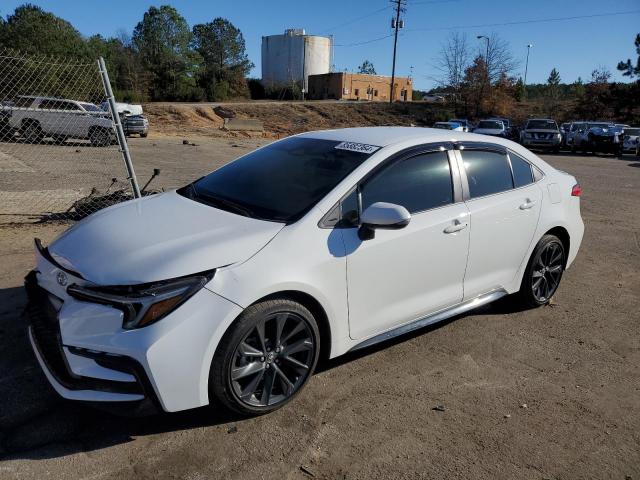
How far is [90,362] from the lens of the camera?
9.02 ft

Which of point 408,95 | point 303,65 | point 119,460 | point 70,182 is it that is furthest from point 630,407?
point 408,95

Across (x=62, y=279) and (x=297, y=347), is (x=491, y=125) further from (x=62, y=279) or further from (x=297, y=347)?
(x=62, y=279)

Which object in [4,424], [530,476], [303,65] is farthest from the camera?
[303,65]

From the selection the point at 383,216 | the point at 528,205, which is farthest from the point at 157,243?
the point at 528,205

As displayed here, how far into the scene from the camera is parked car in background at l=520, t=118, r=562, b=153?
27.0 meters

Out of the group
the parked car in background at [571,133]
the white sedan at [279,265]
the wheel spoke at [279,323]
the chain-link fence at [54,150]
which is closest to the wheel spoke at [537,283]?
the white sedan at [279,265]

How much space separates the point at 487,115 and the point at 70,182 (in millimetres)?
50628

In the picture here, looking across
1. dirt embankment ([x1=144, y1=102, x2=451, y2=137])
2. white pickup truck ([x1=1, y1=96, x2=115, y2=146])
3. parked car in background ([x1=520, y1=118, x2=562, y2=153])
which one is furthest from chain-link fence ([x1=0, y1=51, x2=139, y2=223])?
parked car in background ([x1=520, y1=118, x2=562, y2=153])

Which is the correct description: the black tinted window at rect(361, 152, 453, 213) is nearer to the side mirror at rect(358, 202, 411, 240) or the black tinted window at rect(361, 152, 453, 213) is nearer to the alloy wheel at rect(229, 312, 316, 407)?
the side mirror at rect(358, 202, 411, 240)

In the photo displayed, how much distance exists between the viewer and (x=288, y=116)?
45.9 meters

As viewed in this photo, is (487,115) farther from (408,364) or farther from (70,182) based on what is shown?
(408,364)

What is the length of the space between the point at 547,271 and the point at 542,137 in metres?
24.7

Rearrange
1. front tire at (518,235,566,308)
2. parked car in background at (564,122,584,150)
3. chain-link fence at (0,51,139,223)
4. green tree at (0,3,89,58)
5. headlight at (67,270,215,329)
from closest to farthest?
1. headlight at (67,270,215,329)
2. front tire at (518,235,566,308)
3. chain-link fence at (0,51,139,223)
4. parked car in background at (564,122,584,150)
5. green tree at (0,3,89,58)

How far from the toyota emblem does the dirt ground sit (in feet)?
2.47
